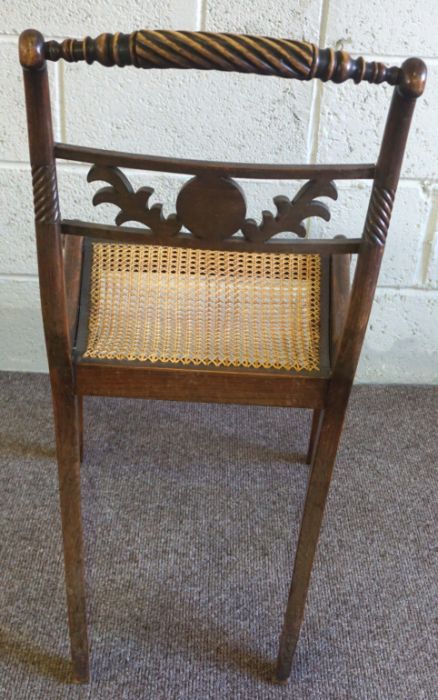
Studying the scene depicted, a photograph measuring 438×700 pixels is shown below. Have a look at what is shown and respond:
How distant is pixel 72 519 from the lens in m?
1.17

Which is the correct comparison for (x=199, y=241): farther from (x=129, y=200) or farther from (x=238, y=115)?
(x=238, y=115)

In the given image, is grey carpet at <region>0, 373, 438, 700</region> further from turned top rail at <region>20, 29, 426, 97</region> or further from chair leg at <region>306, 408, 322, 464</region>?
turned top rail at <region>20, 29, 426, 97</region>

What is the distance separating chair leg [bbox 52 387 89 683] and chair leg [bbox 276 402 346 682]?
0.31 meters

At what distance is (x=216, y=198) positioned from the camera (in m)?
0.90

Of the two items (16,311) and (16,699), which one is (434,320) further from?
(16,699)

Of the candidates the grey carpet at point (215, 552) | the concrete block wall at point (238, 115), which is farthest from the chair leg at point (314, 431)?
the concrete block wall at point (238, 115)

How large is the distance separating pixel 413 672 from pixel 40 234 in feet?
3.05

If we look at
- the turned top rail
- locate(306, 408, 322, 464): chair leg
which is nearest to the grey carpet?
locate(306, 408, 322, 464): chair leg

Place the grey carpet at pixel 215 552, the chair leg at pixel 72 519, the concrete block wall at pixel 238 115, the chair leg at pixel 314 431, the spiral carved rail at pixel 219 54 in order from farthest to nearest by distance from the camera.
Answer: the chair leg at pixel 314 431, the concrete block wall at pixel 238 115, the grey carpet at pixel 215 552, the chair leg at pixel 72 519, the spiral carved rail at pixel 219 54

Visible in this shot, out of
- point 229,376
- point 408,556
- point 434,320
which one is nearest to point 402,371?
point 434,320

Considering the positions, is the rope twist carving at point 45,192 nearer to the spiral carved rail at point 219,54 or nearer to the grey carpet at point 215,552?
the spiral carved rail at point 219,54

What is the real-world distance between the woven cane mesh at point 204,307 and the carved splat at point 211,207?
0.23 m

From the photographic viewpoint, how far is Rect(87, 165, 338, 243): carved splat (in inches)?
35.1

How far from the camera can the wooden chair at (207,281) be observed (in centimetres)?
82
